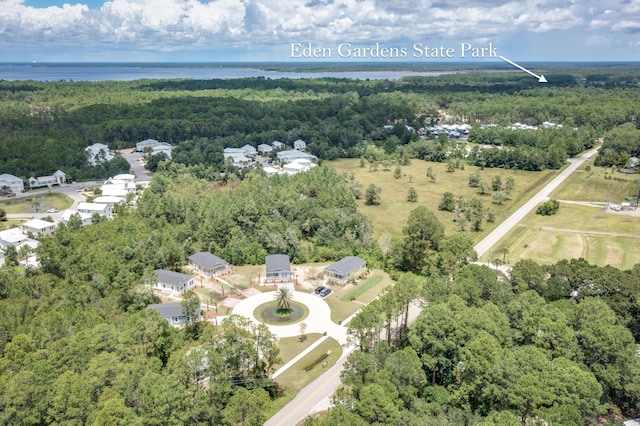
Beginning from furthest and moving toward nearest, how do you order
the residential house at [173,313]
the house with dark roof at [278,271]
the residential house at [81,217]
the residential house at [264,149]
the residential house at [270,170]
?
the residential house at [264,149], the residential house at [270,170], the residential house at [81,217], the house with dark roof at [278,271], the residential house at [173,313]

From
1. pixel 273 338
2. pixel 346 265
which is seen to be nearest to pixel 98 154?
pixel 346 265

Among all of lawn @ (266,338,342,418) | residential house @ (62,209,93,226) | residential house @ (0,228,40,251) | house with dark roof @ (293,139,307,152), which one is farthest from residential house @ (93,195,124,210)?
house with dark roof @ (293,139,307,152)

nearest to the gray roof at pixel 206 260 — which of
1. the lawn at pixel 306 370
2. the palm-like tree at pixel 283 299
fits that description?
the palm-like tree at pixel 283 299

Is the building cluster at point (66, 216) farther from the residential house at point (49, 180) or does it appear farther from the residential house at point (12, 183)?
the residential house at point (49, 180)

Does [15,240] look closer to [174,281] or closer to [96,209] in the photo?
[96,209]

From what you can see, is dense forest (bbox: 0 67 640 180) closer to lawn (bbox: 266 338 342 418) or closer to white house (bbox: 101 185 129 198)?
white house (bbox: 101 185 129 198)

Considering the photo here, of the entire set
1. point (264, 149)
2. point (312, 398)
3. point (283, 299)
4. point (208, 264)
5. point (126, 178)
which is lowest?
point (312, 398)
